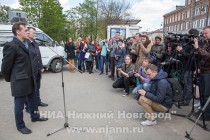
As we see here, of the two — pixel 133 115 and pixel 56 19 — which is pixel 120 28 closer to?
pixel 56 19

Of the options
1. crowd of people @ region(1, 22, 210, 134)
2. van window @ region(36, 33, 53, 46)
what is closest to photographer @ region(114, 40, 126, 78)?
crowd of people @ region(1, 22, 210, 134)

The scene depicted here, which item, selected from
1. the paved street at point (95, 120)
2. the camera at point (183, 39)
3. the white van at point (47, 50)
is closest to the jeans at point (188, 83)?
the paved street at point (95, 120)

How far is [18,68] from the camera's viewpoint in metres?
3.59

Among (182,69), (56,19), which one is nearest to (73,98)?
(182,69)

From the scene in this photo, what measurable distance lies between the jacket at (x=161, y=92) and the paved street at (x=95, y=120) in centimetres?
58

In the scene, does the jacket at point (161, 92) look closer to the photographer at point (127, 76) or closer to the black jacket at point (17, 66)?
the photographer at point (127, 76)

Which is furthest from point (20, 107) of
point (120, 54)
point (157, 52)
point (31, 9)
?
point (31, 9)

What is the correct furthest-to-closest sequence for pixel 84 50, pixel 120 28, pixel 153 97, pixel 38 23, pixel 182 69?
pixel 38 23 → pixel 120 28 → pixel 84 50 → pixel 182 69 → pixel 153 97

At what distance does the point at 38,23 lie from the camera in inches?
852

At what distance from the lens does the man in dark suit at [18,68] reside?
3470 millimetres

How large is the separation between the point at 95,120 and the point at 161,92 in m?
1.58

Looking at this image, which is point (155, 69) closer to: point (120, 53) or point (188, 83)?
point (188, 83)

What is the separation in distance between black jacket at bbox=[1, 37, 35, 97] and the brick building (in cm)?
4317

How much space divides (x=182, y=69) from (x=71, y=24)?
26192mm
